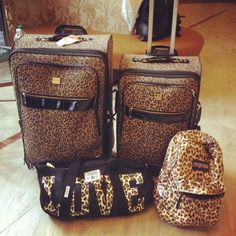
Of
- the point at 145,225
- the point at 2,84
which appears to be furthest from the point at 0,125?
the point at 145,225

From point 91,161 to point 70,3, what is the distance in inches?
64.1

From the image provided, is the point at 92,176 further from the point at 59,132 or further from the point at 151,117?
the point at 151,117

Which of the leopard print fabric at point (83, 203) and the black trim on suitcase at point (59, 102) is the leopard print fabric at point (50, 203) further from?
the black trim on suitcase at point (59, 102)

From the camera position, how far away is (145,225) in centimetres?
128

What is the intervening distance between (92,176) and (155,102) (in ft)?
1.24

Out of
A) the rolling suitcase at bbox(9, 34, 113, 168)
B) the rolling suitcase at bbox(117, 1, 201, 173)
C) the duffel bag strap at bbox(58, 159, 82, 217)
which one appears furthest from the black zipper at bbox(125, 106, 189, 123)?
the duffel bag strap at bbox(58, 159, 82, 217)

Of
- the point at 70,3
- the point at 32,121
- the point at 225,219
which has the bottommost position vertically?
the point at 225,219

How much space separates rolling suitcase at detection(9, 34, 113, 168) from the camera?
1259mm

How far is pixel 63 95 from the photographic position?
4.22 ft

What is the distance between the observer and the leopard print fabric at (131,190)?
1274mm

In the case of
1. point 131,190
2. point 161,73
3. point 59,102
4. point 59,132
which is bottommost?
point 131,190

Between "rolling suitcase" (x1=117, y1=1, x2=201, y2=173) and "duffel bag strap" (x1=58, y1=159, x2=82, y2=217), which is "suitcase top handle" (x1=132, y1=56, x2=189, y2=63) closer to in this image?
"rolling suitcase" (x1=117, y1=1, x2=201, y2=173)

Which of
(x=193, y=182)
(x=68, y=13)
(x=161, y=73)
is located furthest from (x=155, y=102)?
(x=68, y=13)

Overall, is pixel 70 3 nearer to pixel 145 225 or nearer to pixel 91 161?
pixel 91 161
